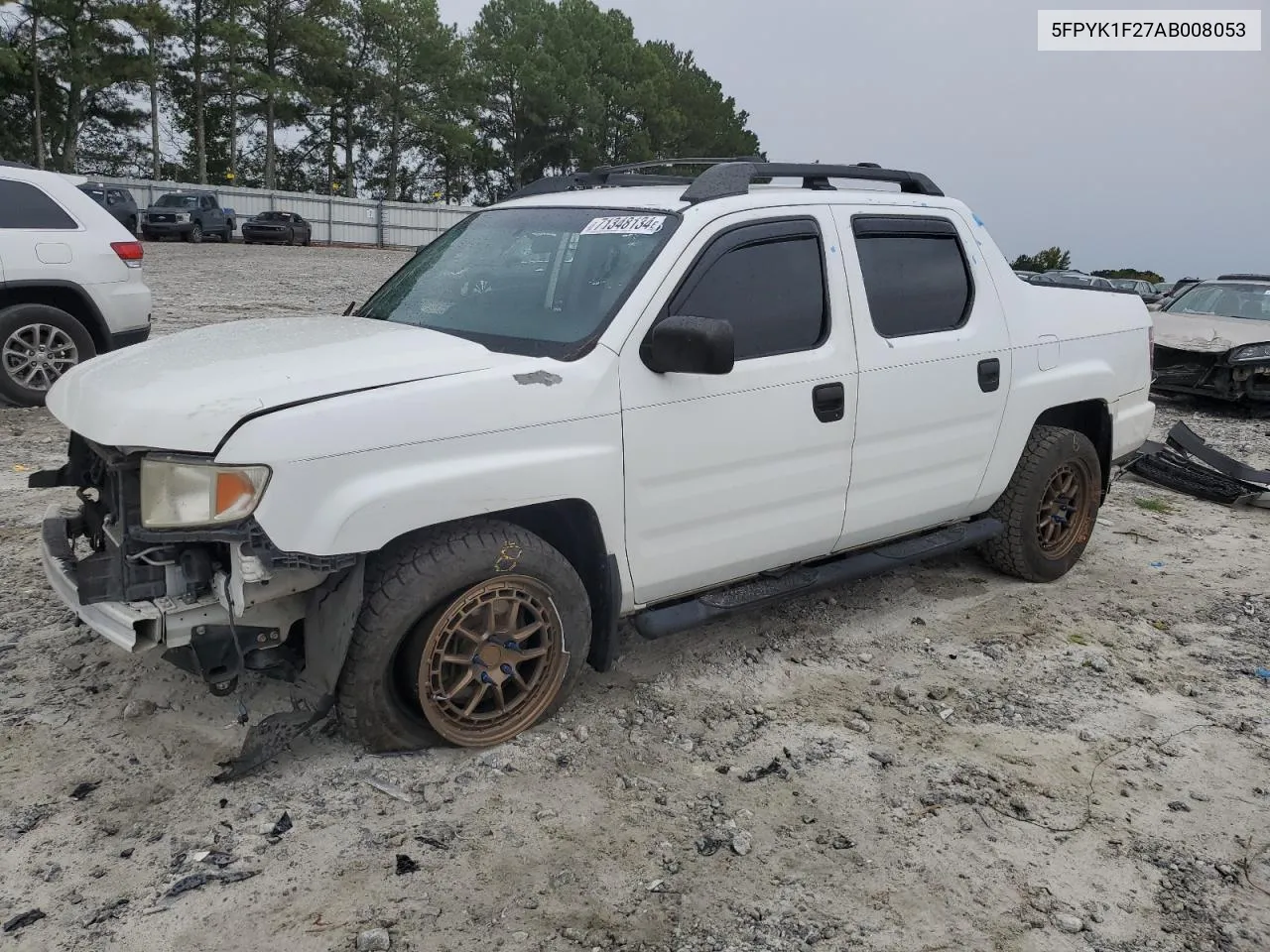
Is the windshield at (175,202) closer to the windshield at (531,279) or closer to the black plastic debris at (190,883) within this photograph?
the windshield at (531,279)

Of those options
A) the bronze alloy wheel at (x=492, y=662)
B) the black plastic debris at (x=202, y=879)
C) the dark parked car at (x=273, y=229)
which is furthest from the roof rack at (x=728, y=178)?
the dark parked car at (x=273, y=229)

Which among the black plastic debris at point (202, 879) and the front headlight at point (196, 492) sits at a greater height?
the front headlight at point (196, 492)

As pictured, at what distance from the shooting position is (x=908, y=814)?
3.21 metres

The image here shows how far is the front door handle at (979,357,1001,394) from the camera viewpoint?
4.57 m

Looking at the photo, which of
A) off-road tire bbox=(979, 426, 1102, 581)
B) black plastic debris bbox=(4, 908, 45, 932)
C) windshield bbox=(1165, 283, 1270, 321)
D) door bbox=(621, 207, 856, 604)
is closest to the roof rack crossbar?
door bbox=(621, 207, 856, 604)

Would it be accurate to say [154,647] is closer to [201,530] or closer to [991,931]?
[201,530]

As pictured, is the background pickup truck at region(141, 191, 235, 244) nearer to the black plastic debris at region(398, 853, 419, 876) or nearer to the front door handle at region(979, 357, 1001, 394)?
the front door handle at region(979, 357, 1001, 394)

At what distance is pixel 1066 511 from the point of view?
5.34 metres

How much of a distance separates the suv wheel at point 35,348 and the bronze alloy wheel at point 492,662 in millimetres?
5939

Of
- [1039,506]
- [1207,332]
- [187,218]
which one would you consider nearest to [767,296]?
[1039,506]

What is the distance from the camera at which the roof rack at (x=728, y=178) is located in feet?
12.8

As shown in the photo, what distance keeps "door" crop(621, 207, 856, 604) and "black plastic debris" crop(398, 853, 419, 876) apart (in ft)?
3.84

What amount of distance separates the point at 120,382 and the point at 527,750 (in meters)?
1.69

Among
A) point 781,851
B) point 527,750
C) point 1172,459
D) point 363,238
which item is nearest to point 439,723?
point 527,750
